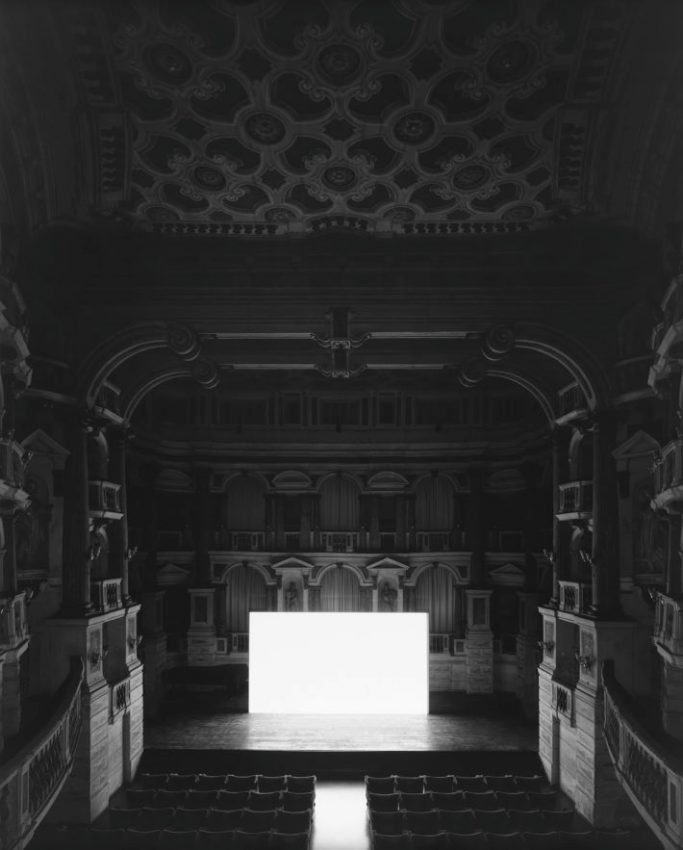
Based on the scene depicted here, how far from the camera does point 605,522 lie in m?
12.8

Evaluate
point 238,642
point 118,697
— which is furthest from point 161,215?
point 238,642

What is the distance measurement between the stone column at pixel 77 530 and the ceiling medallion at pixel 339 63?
767 cm

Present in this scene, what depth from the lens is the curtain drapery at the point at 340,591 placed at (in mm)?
20969

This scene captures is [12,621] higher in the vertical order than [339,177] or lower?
lower

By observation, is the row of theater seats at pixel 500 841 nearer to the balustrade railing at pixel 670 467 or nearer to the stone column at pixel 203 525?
the balustrade railing at pixel 670 467

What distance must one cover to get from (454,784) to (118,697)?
6626 millimetres

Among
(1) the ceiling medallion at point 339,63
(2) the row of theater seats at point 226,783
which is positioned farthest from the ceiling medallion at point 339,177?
(2) the row of theater seats at point 226,783

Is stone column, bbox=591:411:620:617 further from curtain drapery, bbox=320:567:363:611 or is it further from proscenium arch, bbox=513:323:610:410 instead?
curtain drapery, bbox=320:567:363:611

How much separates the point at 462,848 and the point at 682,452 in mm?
6754

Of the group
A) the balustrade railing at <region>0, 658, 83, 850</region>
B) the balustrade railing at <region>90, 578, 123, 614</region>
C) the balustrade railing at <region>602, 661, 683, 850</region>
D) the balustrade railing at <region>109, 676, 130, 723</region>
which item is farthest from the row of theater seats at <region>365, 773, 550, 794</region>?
the balustrade railing at <region>90, 578, 123, 614</region>

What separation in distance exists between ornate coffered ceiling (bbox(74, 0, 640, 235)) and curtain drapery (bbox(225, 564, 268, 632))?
38.5 ft

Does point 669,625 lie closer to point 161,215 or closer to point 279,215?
point 279,215

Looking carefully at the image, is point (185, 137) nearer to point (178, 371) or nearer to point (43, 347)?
point (43, 347)

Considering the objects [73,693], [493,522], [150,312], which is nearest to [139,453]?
[150,312]
